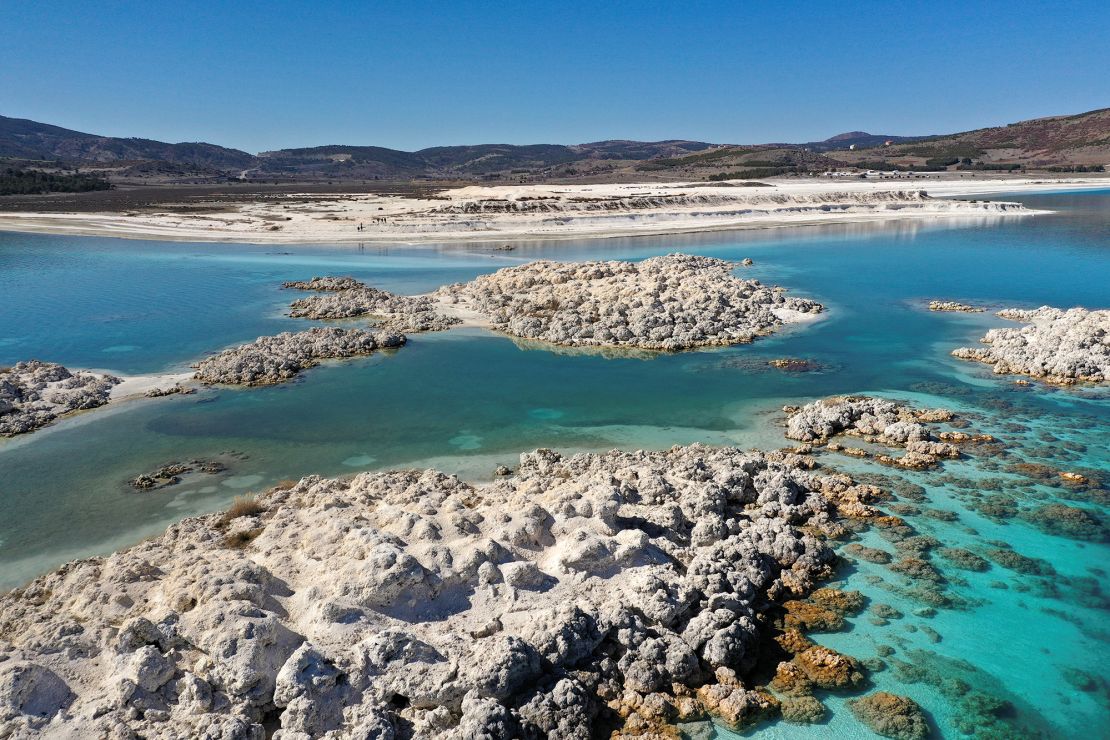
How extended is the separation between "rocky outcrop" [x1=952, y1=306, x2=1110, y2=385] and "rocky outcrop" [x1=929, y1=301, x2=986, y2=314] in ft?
18.2

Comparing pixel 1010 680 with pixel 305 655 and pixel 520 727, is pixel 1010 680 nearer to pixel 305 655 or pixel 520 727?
pixel 520 727

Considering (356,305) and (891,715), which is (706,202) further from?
(891,715)

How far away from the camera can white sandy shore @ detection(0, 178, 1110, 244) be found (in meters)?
56.6

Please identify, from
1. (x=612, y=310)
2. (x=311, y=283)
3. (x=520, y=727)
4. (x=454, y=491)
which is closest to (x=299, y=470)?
(x=454, y=491)

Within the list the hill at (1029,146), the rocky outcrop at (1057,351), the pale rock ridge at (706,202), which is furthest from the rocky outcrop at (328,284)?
the hill at (1029,146)

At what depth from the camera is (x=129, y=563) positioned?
33.8ft

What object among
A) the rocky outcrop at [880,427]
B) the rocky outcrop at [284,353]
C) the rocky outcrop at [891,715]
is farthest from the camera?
the rocky outcrop at [284,353]

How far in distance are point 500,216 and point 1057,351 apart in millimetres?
48081

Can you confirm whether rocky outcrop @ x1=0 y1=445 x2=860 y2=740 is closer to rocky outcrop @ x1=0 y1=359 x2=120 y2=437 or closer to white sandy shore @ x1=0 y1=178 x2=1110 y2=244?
rocky outcrop @ x1=0 y1=359 x2=120 y2=437

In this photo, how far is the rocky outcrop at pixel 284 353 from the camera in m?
21.1

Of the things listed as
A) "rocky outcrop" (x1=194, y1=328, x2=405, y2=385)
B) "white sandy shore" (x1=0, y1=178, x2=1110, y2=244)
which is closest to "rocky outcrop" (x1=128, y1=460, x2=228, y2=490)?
"rocky outcrop" (x1=194, y1=328, x2=405, y2=385)

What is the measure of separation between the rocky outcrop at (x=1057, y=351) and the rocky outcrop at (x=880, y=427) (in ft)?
17.5

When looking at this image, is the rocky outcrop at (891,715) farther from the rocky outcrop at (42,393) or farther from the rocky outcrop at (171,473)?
the rocky outcrop at (42,393)

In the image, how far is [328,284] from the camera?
35406 millimetres
